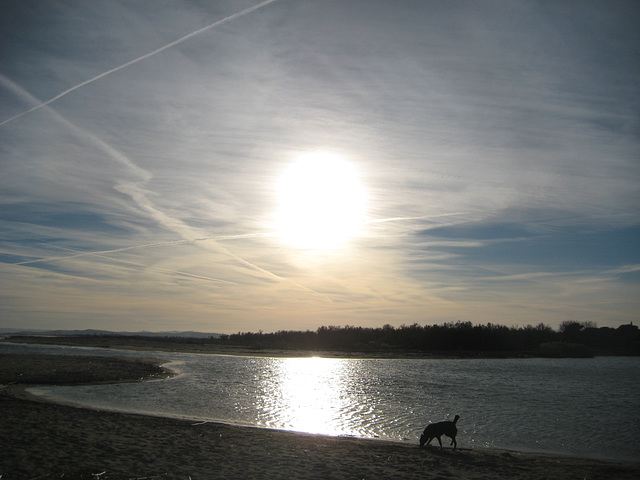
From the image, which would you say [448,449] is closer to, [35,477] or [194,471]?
[194,471]

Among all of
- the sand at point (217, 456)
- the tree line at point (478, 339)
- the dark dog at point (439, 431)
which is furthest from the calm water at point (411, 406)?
the tree line at point (478, 339)

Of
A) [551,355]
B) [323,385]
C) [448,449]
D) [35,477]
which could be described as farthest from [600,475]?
[551,355]

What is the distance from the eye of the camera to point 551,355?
96250 mm

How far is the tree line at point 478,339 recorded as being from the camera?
10475cm

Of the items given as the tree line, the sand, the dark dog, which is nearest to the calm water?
the dark dog

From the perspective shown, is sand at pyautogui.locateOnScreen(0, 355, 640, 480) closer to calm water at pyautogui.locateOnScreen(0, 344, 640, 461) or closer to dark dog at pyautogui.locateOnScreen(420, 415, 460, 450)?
dark dog at pyautogui.locateOnScreen(420, 415, 460, 450)

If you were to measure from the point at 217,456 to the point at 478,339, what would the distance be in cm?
10200

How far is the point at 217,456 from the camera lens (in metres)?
13.8

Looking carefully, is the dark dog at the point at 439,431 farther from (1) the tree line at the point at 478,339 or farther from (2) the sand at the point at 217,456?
(1) the tree line at the point at 478,339

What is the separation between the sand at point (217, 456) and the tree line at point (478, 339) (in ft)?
282

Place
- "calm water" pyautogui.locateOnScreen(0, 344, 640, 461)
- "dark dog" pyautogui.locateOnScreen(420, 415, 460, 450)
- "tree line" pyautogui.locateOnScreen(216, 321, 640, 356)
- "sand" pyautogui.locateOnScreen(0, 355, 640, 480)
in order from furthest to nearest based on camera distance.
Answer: "tree line" pyautogui.locateOnScreen(216, 321, 640, 356)
"calm water" pyautogui.locateOnScreen(0, 344, 640, 461)
"dark dog" pyautogui.locateOnScreen(420, 415, 460, 450)
"sand" pyautogui.locateOnScreen(0, 355, 640, 480)

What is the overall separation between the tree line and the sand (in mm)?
85894

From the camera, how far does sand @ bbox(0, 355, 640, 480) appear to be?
11.9 m

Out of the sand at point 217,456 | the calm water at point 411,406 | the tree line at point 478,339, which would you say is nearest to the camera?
the sand at point 217,456
